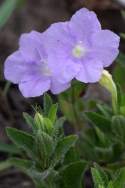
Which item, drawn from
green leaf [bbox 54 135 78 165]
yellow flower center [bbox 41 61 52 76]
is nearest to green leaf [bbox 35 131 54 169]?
green leaf [bbox 54 135 78 165]

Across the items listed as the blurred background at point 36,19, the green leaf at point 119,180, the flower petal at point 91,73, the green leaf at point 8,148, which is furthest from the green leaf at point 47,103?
the blurred background at point 36,19

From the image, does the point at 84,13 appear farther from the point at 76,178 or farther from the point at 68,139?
the point at 76,178

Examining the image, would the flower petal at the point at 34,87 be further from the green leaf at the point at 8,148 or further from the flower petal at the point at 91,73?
the green leaf at the point at 8,148

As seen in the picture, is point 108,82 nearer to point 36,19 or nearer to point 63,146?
point 63,146

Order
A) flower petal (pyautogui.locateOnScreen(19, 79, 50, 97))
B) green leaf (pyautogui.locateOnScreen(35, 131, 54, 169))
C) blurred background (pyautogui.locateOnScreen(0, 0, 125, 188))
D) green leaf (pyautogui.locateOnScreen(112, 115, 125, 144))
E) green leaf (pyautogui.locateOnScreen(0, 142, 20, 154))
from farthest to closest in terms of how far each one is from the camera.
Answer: blurred background (pyautogui.locateOnScreen(0, 0, 125, 188)) < green leaf (pyautogui.locateOnScreen(0, 142, 20, 154)) < green leaf (pyautogui.locateOnScreen(112, 115, 125, 144)) < flower petal (pyautogui.locateOnScreen(19, 79, 50, 97)) < green leaf (pyautogui.locateOnScreen(35, 131, 54, 169))

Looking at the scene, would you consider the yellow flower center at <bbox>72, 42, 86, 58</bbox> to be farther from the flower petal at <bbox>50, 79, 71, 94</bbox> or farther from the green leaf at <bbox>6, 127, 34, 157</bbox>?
the green leaf at <bbox>6, 127, 34, 157</bbox>

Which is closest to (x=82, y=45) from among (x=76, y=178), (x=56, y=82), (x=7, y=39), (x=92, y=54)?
(x=92, y=54)

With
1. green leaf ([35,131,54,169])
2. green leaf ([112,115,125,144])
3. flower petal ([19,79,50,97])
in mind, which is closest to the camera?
green leaf ([35,131,54,169])
